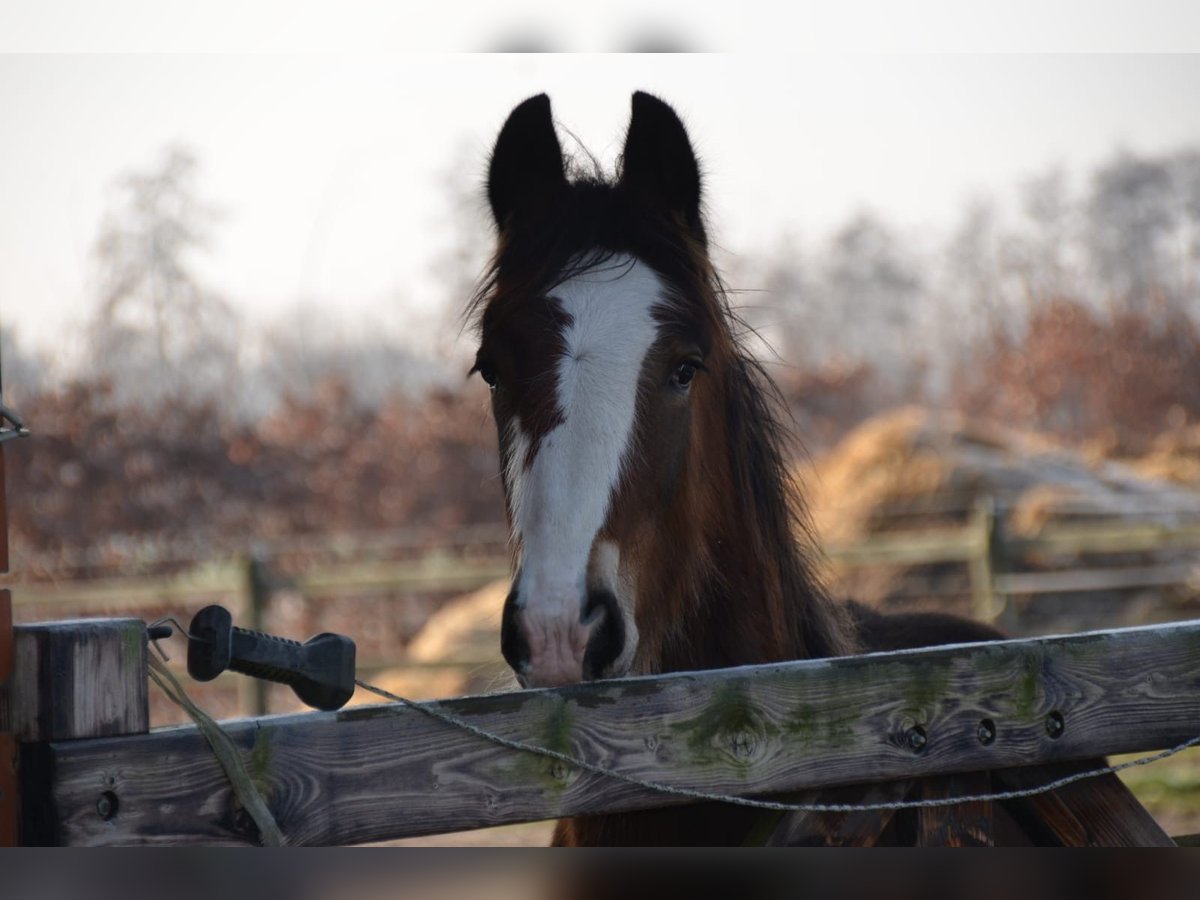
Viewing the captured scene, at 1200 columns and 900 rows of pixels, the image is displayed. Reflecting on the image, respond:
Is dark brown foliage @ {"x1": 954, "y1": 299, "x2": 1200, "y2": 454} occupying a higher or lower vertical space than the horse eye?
higher

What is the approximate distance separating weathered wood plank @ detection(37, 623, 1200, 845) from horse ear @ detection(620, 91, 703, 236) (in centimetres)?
132

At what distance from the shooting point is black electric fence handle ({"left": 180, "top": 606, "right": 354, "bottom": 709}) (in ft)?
6.68

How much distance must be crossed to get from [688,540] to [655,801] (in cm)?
73

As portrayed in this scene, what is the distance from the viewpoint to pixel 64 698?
191cm

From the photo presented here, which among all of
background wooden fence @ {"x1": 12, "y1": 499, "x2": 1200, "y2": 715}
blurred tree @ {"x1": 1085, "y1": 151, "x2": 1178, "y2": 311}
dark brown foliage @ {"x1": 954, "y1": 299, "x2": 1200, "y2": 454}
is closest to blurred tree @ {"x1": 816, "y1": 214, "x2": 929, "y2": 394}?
blurred tree @ {"x1": 1085, "y1": 151, "x2": 1178, "y2": 311}

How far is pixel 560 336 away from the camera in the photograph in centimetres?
274

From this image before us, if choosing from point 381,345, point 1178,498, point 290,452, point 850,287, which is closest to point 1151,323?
point 1178,498

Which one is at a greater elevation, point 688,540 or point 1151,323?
point 1151,323

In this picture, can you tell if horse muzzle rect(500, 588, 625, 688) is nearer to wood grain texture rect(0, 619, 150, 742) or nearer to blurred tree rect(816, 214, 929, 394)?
wood grain texture rect(0, 619, 150, 742)

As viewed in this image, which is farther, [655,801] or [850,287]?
[850,287]

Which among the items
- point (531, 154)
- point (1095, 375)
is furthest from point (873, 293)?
point (531, 154)

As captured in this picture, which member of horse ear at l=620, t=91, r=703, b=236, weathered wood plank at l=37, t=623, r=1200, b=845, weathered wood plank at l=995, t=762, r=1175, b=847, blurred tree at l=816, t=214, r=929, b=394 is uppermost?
blurred tree at l=816, t=214, r=929, b=394

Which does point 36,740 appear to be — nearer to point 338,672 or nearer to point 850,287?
point 338,672

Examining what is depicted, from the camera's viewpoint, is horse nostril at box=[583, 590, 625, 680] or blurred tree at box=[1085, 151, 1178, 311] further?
blurred tree at box=[1085, 151, 1178, 311]
